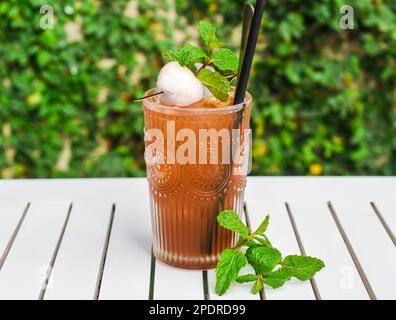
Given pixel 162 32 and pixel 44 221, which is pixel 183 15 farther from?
pixel 44 221

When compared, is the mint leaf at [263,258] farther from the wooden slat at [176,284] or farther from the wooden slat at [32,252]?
the wooden slat at [32,252]

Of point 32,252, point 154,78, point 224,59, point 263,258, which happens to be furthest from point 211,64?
point 154,78

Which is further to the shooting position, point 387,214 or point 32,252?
point 387,214

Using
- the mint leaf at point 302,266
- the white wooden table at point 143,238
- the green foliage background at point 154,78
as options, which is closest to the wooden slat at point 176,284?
the white wooden table at point 143,238

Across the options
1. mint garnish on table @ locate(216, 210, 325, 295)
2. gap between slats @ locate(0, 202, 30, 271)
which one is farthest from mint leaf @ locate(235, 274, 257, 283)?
gap between slats @ locate(0, 202, 30, 271)

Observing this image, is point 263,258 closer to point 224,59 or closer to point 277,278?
point 277,278

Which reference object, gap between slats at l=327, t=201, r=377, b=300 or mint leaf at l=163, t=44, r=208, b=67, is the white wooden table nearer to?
gap between slats at l=327, t=201, r=377, b=300

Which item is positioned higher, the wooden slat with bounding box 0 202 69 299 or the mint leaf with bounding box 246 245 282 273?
the mint leaf with bounding box 246 245 282 273
